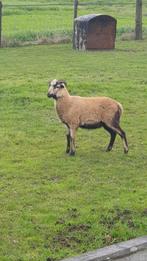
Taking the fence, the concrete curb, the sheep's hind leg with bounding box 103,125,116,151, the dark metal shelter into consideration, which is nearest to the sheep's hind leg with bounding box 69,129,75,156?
the sheep's hind leg with bounding box 103,125,116,151

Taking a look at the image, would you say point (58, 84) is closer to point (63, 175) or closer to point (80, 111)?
point (80, 111)

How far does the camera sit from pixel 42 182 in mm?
9633

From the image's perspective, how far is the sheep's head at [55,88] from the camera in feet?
35.5

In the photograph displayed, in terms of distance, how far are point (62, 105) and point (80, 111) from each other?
0.96 feet

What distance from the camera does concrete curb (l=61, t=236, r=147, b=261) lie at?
676 centimetres

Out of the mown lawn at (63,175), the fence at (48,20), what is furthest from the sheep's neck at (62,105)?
the fence at (48,20)

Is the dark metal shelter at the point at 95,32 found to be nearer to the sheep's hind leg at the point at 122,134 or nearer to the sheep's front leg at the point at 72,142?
the sheep's hind leg at the point at 122,134

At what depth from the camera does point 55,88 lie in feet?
35.8

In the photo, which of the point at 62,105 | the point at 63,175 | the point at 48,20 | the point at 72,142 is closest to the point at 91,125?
the point at 72,142

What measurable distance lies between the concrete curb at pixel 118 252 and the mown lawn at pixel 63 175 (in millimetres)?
348

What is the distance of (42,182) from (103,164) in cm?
134

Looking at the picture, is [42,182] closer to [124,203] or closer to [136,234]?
[124,203]

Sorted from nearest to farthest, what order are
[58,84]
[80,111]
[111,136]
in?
[58,84] → [80,111] → [111,136]

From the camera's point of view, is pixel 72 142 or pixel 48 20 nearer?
pixel 72 142
